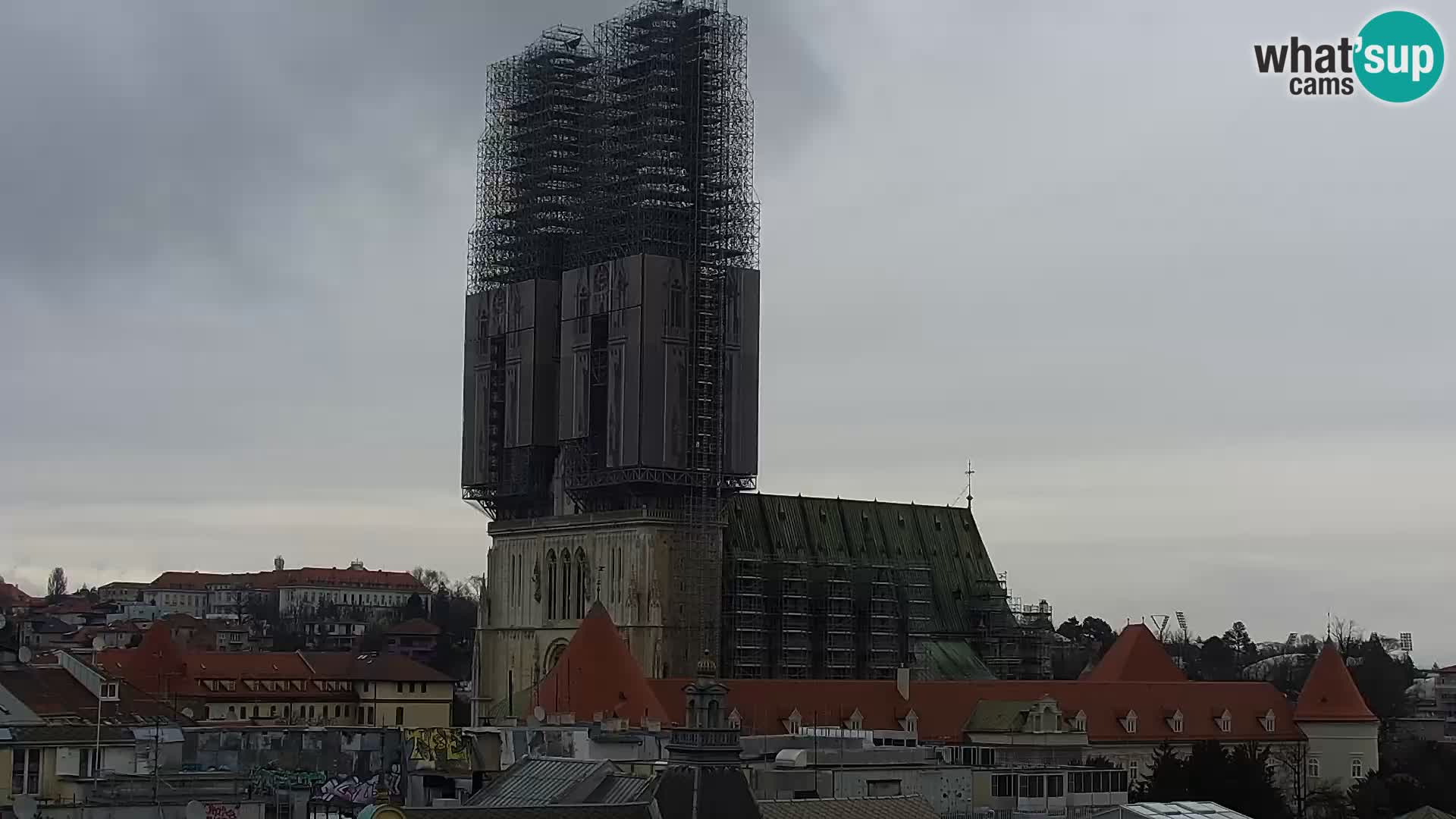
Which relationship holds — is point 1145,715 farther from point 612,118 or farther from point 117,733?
point 117,733

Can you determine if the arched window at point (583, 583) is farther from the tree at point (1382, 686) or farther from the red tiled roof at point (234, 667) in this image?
the tree at point (1382, 686)

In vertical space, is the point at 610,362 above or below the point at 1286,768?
above

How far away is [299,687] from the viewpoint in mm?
137125

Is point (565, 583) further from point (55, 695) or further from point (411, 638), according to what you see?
point (411, 638)

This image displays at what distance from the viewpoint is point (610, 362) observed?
375 ft

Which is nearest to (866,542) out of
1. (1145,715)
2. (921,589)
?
(921,589)

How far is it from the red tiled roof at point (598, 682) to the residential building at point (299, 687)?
29836 millimetres

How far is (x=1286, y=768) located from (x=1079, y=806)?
1232 inches

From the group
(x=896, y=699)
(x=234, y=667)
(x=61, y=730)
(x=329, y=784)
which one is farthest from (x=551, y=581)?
(x=61, y=730)

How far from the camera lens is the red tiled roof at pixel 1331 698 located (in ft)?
399

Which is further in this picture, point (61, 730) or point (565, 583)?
point (565, 583)

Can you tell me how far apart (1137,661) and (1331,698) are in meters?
11.1

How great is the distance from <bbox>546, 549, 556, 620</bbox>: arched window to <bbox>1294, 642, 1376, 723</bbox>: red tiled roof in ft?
135

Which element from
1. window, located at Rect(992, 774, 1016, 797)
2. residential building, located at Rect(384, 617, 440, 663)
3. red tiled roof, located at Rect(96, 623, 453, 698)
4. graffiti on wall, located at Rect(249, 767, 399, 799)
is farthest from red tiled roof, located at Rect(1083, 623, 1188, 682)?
residential building, located at Rect(384, 617, 440, 663)
